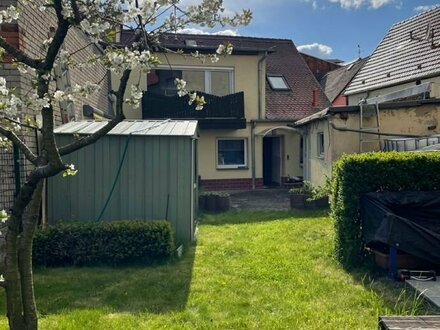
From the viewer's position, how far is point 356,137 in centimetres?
1059

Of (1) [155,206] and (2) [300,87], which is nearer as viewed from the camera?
(1) [155,206]

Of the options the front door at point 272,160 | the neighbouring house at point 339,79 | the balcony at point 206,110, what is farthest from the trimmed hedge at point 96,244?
the neighbouring house at point 339,79

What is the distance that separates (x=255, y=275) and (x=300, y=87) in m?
15.1

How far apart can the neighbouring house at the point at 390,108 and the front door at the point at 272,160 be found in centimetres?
242

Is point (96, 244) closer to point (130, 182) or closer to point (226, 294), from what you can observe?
point (130, 182)

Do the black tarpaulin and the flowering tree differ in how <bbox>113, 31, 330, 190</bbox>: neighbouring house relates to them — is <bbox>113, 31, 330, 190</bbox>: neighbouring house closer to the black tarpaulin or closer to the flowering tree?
the black tarpaulin

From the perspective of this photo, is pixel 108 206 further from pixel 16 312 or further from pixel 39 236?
pixel 16 312

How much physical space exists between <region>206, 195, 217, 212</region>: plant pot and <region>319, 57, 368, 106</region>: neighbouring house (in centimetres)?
1567

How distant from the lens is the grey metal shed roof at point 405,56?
13387 mm

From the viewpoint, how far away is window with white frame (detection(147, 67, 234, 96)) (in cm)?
1611

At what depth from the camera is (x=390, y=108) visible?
10289mm

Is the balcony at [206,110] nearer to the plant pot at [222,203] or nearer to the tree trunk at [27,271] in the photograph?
the plant pot at [222,203]

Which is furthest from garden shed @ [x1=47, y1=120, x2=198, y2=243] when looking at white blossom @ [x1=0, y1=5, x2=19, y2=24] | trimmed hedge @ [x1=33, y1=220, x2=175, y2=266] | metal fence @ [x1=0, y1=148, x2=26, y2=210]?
white blossom @ [x1=0, y1=5, x2=19, y2=24]

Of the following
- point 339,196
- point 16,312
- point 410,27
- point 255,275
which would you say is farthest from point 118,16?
point 410,27
